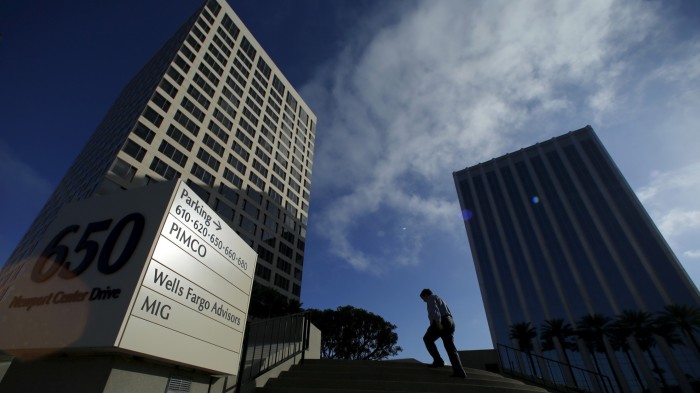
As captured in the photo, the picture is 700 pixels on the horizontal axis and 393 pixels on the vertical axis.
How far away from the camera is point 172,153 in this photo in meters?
34.2

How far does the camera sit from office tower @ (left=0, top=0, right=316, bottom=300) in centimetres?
3284

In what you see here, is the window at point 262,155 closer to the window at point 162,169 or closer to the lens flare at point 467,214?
Answer: the window at point 162,169

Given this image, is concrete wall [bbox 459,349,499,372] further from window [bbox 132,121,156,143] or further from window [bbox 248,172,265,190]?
window [bbox 248,172,265,190]

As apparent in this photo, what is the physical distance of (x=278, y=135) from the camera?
52500 mm

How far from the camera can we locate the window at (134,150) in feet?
98.8

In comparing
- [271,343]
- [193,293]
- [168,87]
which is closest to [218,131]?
[168,87]

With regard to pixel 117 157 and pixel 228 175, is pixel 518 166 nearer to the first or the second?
pixel 228 175

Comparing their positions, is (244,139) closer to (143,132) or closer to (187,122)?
(187,122)

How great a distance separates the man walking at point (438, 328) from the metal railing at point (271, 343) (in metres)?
3.19

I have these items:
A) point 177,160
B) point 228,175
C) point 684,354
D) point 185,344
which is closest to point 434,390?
point 185,344

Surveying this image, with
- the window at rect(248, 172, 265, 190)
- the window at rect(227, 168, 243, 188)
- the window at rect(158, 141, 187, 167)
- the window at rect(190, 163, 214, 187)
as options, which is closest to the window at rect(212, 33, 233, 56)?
the window at rect(248, 172, 265, 190)

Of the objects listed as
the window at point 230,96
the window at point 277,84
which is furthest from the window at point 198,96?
the window at point 277,84

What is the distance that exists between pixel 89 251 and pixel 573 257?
82.1m

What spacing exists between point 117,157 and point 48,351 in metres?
31.6
